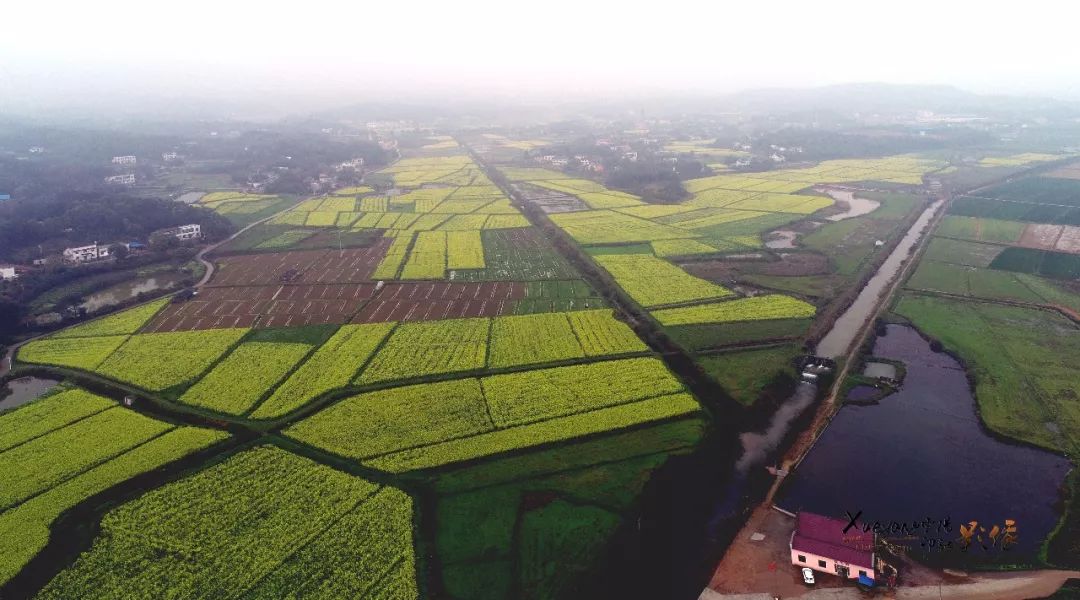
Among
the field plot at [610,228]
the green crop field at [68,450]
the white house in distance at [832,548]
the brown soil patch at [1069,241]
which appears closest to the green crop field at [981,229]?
the brown soil patch at [1069,241]

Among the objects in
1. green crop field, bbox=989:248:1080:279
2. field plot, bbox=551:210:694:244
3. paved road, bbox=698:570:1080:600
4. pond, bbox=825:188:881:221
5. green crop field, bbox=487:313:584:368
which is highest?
pond, bbox=825:188:881:221

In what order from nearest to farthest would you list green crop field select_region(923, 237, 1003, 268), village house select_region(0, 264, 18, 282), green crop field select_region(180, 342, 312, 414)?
green crop field select_region(180, 342, 312, 414)
village house select_region(0, 264, 18, 282)
green crop field select_region(923, 237, 1003, 268)

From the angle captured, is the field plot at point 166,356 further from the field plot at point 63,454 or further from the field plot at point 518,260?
the field plot at point 518,260

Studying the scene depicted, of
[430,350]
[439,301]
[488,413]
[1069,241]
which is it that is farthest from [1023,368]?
[439,301]

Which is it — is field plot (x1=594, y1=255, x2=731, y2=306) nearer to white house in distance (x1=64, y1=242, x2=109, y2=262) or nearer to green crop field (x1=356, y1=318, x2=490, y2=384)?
green crop field (x1=356, y1=318, x2=490, y2=384)

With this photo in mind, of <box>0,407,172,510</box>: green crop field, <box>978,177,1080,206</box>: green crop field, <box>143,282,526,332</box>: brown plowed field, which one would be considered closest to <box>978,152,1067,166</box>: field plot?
<box>978,177,1080,206</box>: green crop field
